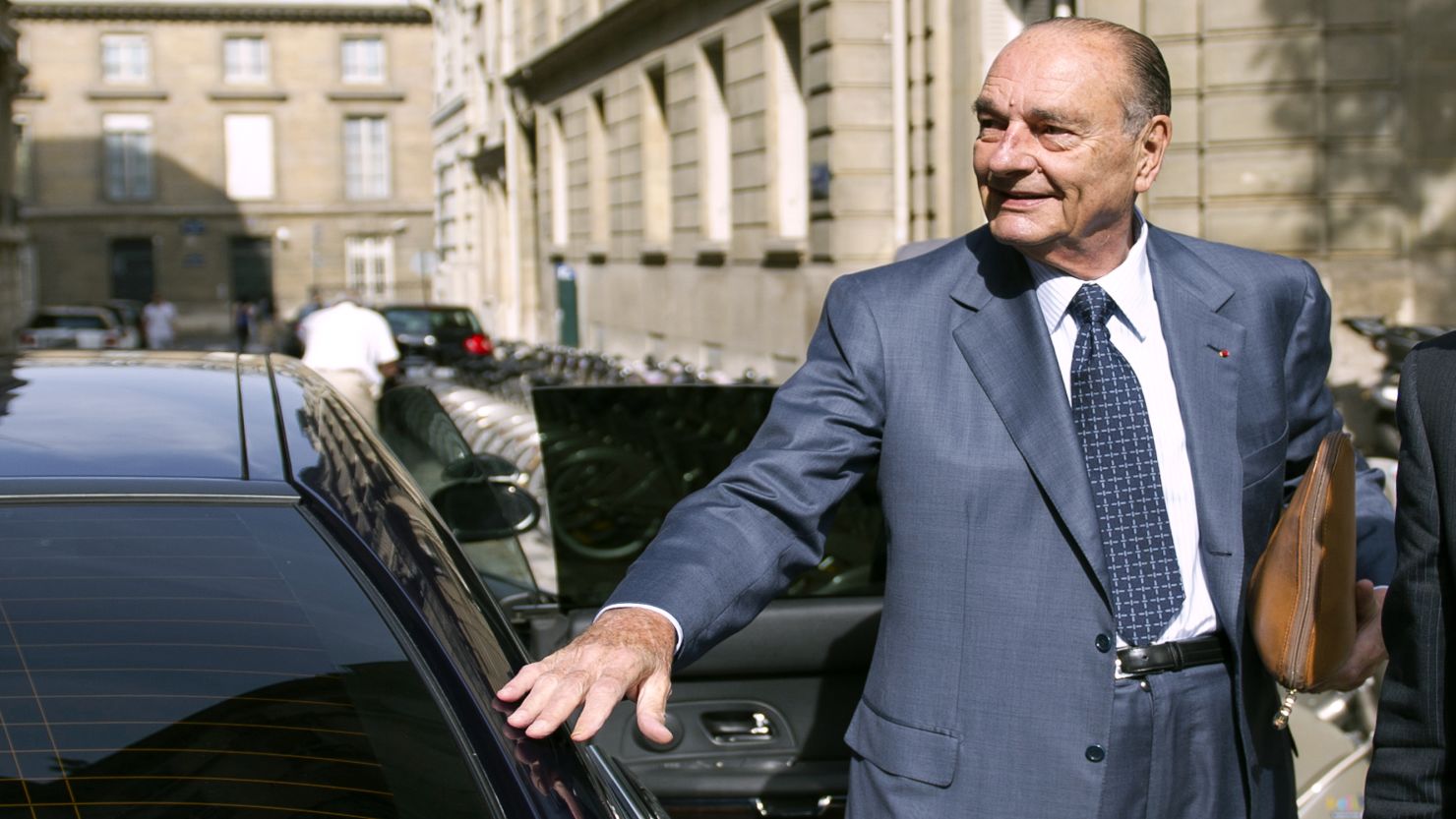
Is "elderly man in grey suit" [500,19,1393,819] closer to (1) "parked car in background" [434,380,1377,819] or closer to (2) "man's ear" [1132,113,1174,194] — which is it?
(2) "man's ear" [1132,113,1174,194]

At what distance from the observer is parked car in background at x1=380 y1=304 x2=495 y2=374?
23.8m

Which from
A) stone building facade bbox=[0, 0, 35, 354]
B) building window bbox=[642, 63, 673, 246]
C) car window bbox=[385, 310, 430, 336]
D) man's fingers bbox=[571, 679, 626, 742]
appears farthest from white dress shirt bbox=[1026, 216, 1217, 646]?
stone building facade bbox=[0, 0, 35, 354]

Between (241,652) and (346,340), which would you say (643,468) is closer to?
(241,652)

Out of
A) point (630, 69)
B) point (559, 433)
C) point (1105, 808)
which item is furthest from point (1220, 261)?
point (630, 69)

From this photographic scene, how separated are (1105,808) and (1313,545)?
0.47 m

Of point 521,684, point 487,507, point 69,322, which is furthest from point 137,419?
point 69,322

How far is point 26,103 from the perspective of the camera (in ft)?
194

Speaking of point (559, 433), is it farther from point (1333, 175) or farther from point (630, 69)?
point (630, 69)

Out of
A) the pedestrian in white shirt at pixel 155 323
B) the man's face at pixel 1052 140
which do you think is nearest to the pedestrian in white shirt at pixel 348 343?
the man's face at pixel 1052 140

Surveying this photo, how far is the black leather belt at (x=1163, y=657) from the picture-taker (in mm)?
2418

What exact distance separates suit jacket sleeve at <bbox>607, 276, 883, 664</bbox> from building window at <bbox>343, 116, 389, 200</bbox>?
204 ft

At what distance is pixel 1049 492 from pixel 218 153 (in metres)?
62.6

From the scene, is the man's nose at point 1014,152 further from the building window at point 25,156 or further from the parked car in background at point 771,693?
the building window at point 25,156

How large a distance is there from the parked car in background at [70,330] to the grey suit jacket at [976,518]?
2917cm
